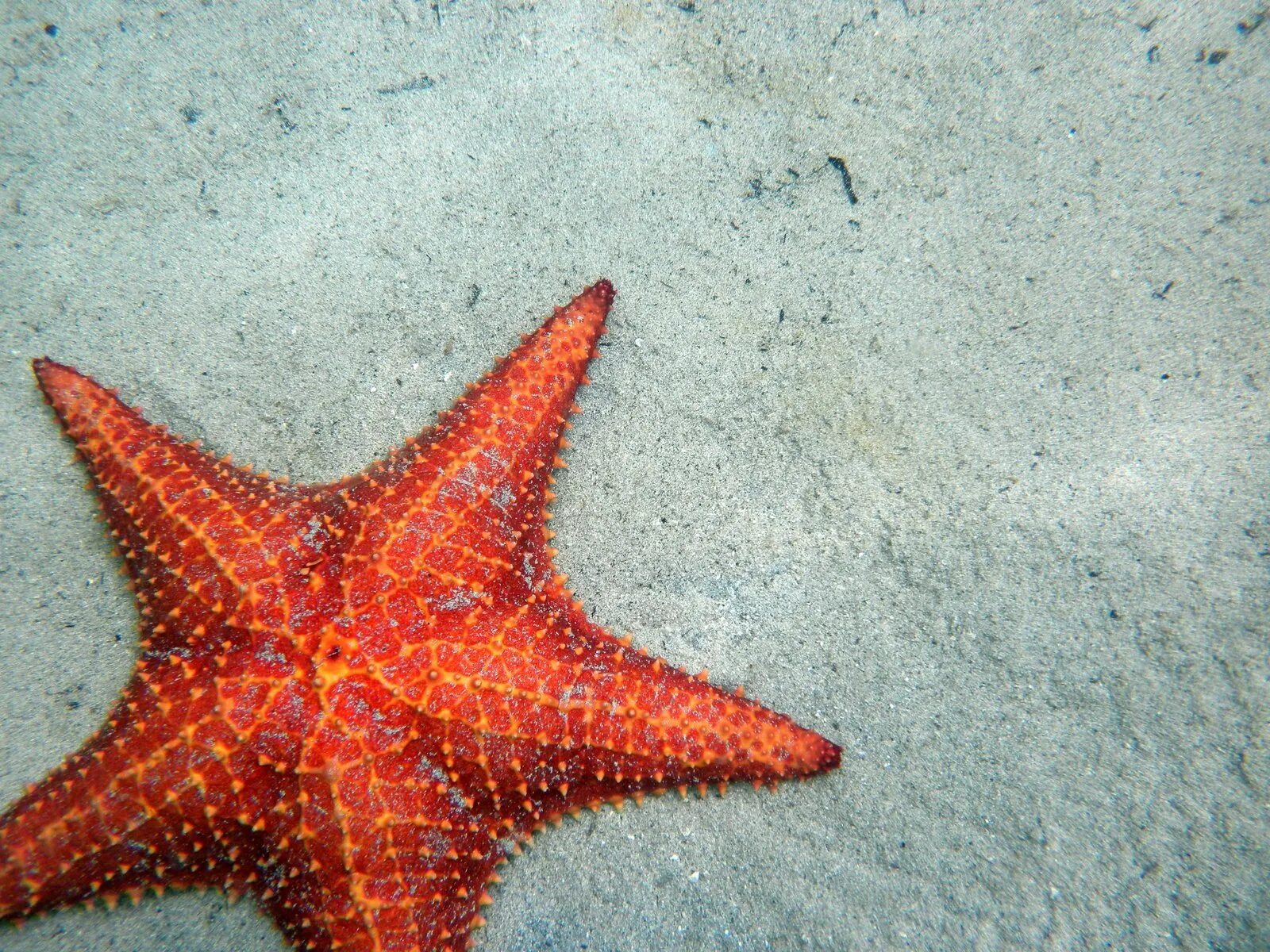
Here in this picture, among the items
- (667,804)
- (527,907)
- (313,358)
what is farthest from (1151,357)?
(313,358)

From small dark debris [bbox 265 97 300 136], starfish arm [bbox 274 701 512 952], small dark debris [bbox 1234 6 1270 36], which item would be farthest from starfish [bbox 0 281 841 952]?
small dark debris [bbox 1234 6 1270 36]

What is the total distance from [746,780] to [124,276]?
421cm

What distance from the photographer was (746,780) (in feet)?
9.80

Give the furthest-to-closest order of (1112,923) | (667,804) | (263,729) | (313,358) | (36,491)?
1. (313,358)
2. (36,491)
3. (667,804)
4. (1112,923)
5. (263,729)

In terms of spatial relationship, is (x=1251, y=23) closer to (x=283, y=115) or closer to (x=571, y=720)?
(x=571, y=720)

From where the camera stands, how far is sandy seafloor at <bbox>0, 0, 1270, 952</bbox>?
3.05m

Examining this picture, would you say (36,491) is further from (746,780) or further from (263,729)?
(746,780)

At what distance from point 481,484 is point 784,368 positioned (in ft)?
5.75

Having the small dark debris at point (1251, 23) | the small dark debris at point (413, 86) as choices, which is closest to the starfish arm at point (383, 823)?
the small dark debris at point (413, 86)

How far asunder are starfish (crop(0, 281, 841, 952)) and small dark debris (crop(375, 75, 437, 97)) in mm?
2132

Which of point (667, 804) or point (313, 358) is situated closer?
point (667, 804)

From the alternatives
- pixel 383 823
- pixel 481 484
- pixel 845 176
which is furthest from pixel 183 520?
pixel 845 176

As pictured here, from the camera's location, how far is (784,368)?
3.61m

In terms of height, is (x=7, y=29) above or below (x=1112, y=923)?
above
